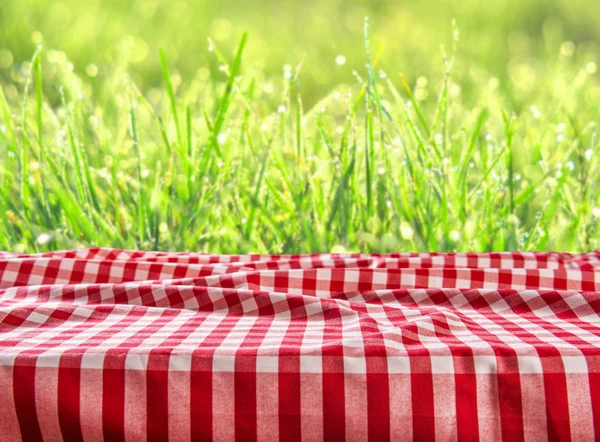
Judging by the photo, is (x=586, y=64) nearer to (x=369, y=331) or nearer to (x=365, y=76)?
(x=365, y=76)

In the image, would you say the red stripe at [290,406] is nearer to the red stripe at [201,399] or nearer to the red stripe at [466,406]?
the red stripe at [201,399]

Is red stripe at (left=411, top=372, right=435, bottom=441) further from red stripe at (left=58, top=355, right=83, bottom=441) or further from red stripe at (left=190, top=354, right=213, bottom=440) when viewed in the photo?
red stripe at (left=58, top=355, right=83, bottom=441)

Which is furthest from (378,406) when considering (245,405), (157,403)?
(157,403)

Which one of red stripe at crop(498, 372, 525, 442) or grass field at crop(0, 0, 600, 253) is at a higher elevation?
grass field at crop(0, 0, 600, 253)

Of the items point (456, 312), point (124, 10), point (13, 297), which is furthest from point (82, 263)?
point (124, 10)

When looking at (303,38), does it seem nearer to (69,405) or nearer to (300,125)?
(300,125)

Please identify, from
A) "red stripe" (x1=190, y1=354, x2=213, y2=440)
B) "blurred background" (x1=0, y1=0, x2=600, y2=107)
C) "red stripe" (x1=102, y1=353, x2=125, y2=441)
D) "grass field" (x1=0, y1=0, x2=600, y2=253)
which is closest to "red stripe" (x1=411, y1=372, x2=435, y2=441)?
"red stripe" (x1=190, y1=354, x2=213, y2=440)
